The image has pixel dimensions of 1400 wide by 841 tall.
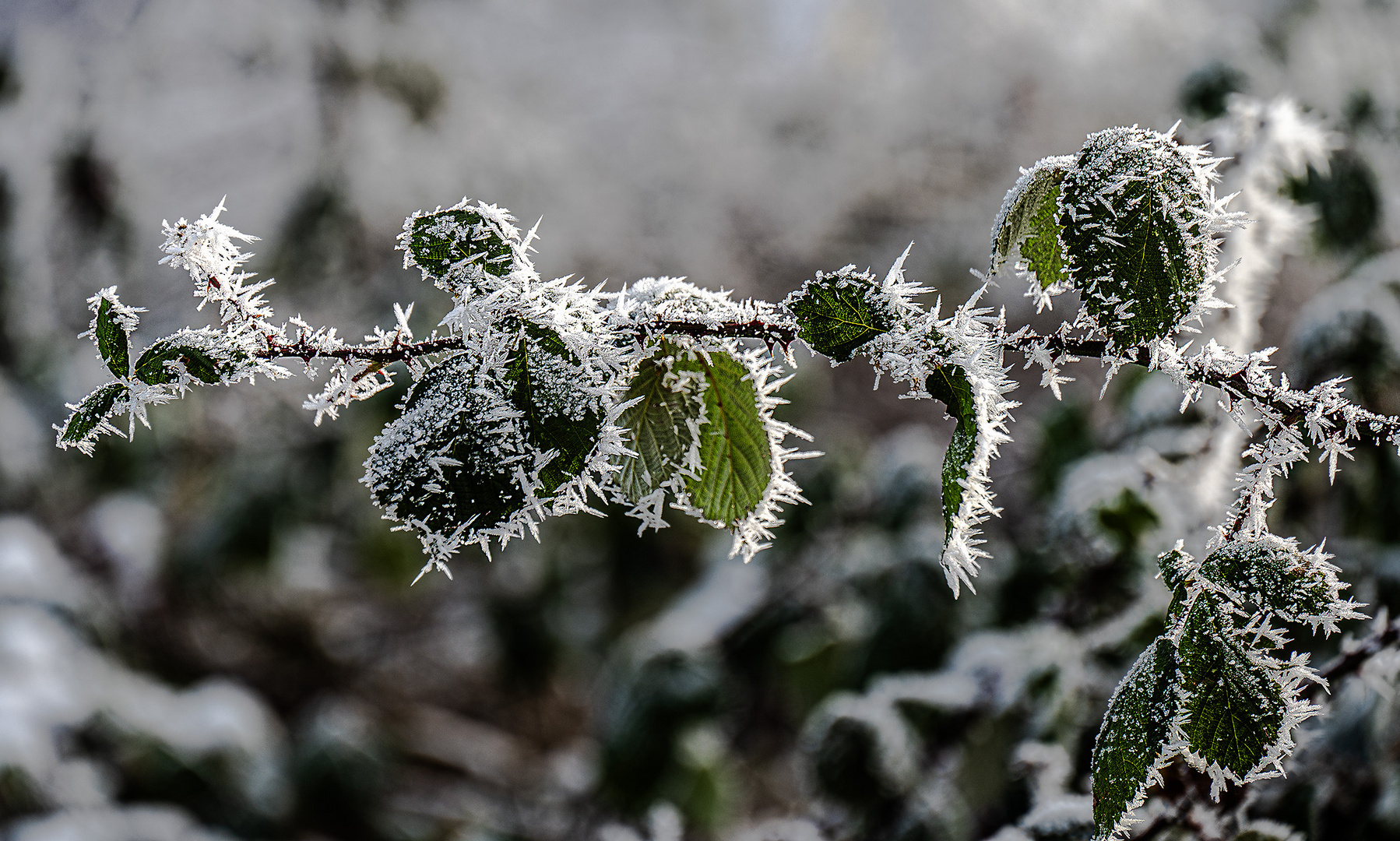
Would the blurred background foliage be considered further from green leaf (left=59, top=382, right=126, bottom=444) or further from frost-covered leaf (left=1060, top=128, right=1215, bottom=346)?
green leaf (left=59, top=382, right=126, bottom=444)

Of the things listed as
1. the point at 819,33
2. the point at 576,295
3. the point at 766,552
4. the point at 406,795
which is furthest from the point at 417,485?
the point at 819,33

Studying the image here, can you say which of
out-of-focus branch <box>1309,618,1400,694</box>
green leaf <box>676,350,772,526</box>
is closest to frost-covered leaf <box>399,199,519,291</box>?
green leaf <box>676,350,772,526</box>

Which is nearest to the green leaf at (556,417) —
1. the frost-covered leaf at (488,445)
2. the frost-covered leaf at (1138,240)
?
the frost-covered leaf at (488,445)

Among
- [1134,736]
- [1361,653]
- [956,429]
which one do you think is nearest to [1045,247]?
[956,429]

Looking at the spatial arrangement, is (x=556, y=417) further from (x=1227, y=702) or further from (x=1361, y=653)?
(x=1361, y=653)

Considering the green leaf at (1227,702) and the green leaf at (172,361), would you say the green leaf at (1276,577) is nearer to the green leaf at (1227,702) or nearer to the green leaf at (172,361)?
the green leaf at (1227,702)

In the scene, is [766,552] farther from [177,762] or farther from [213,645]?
[213,645]
